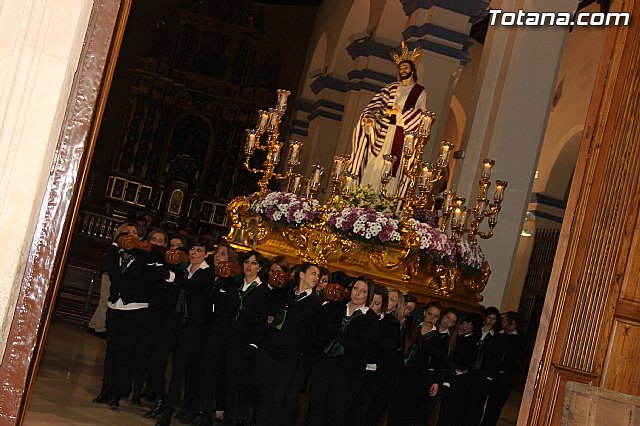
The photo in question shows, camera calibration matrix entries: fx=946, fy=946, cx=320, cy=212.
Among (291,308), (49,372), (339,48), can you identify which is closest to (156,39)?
(339,48)

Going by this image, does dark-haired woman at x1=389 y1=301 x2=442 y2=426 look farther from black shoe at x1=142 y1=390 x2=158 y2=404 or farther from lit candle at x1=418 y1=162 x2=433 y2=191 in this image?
black shoe at x1=142 y1=390 x2=158 y2=404

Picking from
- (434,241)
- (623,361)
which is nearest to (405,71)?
(434,241)

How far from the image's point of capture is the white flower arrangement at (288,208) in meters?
10.4

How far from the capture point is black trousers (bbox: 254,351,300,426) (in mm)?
7449

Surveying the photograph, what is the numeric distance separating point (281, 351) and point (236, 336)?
1.55ft

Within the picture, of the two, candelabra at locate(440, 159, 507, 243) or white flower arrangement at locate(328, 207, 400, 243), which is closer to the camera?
white flower arrangement at locate(328, 207, 400, 243)

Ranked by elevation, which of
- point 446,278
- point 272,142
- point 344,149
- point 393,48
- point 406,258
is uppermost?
point 393,48

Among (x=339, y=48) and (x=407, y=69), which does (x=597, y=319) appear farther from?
(x=339, y=48)

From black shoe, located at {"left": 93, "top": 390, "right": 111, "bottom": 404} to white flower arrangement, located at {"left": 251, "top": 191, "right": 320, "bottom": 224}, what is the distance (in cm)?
299

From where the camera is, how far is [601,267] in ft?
15.7

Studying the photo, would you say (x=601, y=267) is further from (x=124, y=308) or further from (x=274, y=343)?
(x=124, y=308)

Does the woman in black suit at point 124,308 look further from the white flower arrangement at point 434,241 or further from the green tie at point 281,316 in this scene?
the white flower arrangement at point 434,241

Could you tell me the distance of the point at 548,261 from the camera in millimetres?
18531

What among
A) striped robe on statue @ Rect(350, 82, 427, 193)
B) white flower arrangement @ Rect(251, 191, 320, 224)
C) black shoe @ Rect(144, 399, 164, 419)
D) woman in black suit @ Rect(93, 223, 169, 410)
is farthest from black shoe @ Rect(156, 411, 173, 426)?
striped robe on statue @ Rect(350, 82, 427, 193)
